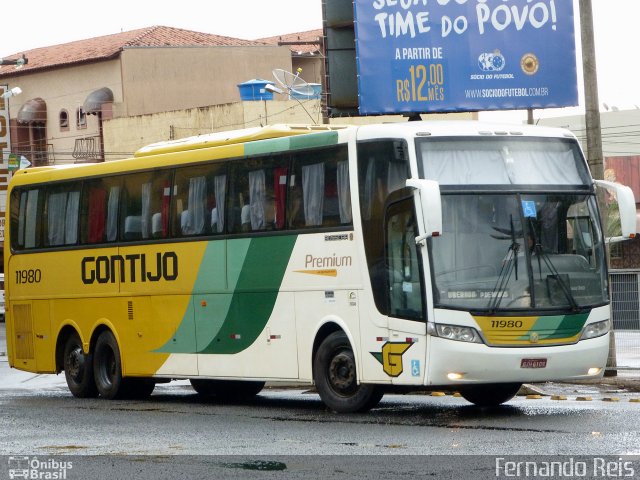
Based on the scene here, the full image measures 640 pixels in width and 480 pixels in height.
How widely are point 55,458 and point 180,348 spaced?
7292mm

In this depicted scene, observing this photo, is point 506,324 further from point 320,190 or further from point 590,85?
point 590,85

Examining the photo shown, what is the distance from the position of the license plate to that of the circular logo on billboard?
13798mm

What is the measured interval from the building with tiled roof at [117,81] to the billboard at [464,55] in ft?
140

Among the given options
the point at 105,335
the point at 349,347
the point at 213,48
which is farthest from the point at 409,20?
the point at 213,48

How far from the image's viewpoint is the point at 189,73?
74062 millimetres

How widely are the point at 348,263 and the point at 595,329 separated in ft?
9.33

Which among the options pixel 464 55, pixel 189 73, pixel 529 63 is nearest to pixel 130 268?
pixel 464 55

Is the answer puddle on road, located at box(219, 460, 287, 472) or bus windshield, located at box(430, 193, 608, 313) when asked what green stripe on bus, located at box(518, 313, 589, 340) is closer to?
bus windshield, located at box(430, 193, 608, 313)

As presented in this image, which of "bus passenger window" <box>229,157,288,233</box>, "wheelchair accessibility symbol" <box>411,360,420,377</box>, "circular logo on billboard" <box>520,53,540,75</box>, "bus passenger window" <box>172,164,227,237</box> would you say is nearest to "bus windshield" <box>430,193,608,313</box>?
"wheelchair accessibility symbol" <box>411,360,420,377</box>

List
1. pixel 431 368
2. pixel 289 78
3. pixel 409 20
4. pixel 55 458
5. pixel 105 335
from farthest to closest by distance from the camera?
pixel 289 78
pixel 409 20
pixel 105 335
pixel 431 368
pixel 55 458

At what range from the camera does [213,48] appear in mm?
74500

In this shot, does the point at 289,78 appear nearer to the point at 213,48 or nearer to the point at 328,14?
the point at 213,48

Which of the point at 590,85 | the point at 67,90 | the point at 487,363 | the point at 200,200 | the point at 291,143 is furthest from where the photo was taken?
the point at 67,90

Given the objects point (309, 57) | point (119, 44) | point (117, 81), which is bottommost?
point (117, 81)
